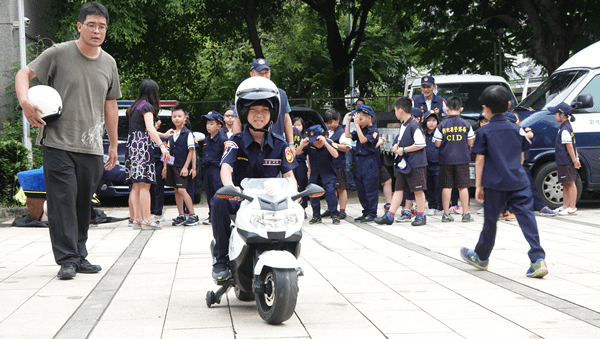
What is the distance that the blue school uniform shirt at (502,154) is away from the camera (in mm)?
6207

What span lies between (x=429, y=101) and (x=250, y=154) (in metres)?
7.49

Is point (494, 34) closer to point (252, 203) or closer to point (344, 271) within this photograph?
point (344, 271)

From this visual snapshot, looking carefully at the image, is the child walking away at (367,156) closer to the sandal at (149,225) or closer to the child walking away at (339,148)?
the child walking away at (339,148)

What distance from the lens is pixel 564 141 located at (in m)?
10.6

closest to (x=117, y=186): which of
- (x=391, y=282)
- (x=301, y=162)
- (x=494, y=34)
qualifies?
(x=301, y=162)

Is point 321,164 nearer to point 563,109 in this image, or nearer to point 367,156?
point 367,156

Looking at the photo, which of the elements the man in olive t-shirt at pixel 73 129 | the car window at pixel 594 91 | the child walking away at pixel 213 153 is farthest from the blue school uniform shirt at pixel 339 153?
the man in olive t-shirt at pixel 73 129

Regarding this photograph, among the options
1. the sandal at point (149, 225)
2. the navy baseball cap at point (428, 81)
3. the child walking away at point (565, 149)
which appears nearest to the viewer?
the sandal at point (149, 225)

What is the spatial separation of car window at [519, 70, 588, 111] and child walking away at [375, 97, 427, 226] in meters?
3.13

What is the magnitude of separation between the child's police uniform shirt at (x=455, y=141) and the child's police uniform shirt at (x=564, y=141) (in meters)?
1.41

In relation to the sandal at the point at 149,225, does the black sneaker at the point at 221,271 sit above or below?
above

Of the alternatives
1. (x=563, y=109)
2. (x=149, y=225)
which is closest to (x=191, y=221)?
(x=149, y=225)

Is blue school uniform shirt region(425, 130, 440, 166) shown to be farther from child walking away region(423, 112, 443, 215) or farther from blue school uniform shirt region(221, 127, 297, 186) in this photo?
blue school uniform shirt region(221, 127, 297, 186)

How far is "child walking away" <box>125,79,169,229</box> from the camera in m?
9.42
